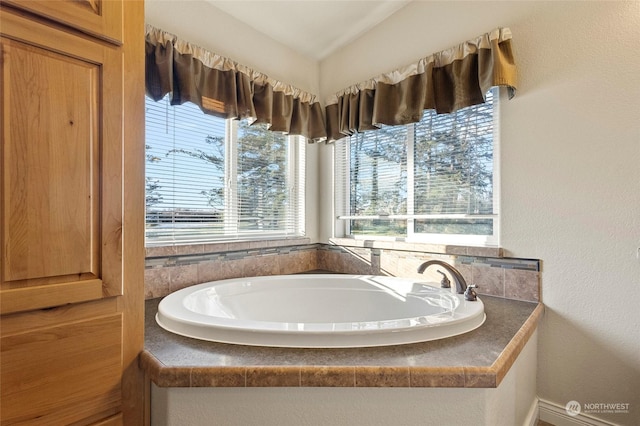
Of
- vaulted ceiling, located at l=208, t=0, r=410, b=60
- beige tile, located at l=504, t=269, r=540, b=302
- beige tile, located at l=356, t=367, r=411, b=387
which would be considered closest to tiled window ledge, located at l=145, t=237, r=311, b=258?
beige tile, located at l=356, t=367, r=411, b=387

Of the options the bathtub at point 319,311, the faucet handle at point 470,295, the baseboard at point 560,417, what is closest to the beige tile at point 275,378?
the bathtub at point 319,311

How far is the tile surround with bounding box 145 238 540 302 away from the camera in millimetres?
1763

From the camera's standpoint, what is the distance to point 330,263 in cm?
271

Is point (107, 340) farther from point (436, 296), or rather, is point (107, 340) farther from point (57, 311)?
point (436, 296)

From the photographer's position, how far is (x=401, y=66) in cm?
223

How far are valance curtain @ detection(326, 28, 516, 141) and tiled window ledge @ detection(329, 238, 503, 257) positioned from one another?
0.85 meters

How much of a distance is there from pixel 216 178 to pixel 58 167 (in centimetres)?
136

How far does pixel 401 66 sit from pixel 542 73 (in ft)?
2.96

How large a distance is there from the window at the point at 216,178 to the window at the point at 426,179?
472 mm

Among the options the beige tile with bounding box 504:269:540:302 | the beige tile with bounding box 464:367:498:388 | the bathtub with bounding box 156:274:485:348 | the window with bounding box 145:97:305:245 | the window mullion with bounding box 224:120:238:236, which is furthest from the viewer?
the window mullion with bounding box 224:120:238:236

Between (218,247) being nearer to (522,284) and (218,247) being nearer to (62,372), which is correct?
(62,372)

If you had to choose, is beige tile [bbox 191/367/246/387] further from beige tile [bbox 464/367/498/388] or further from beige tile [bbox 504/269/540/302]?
beige tile [bbox 504/269/540/302]

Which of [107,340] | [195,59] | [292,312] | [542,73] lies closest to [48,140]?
[107,340]

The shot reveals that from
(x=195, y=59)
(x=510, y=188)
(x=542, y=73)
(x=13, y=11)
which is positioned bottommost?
(x=510, y=188)
